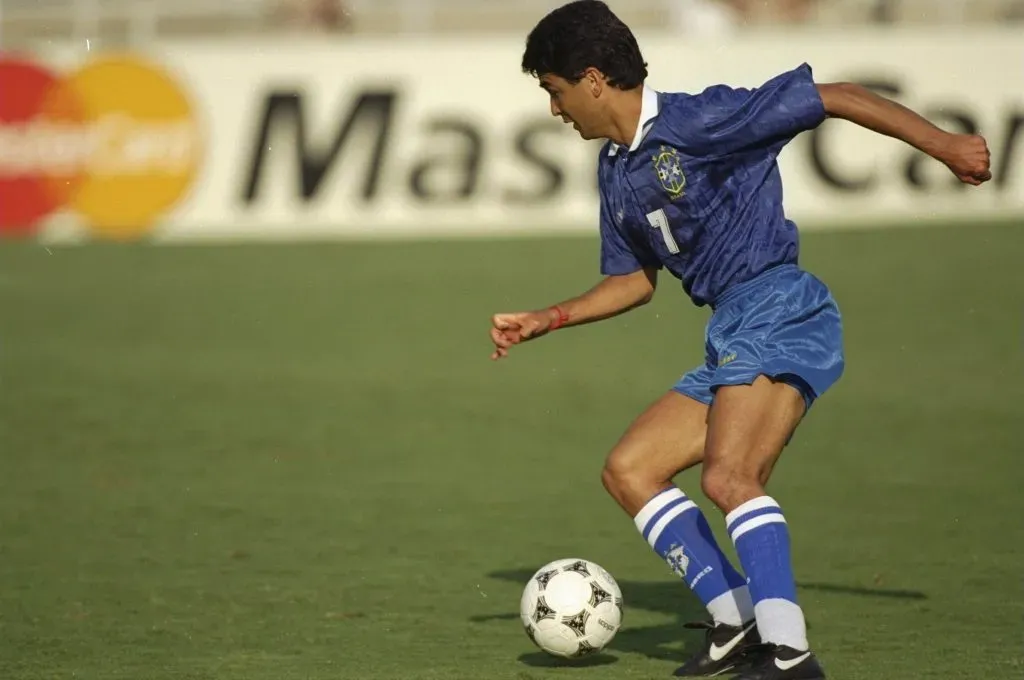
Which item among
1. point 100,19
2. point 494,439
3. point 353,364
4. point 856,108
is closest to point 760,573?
point 856,108

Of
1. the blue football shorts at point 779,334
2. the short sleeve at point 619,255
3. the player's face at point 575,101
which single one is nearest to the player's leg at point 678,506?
the blue football shorts at point 779,334

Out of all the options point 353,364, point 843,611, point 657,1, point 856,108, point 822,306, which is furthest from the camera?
point 657,1

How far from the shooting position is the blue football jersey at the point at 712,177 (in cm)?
534

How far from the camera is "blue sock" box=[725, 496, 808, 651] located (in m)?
5.17

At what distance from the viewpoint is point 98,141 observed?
18.5 metres

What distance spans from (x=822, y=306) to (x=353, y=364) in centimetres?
781

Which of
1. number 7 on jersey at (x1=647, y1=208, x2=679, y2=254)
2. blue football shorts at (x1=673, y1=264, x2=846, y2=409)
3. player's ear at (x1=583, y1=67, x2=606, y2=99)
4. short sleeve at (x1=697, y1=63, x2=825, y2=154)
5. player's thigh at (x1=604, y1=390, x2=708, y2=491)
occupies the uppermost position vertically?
player's ear at (x1=583, y1=67, x2=606, y2=99)

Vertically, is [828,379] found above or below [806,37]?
below

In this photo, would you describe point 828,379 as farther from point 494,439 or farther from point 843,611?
point 494,439

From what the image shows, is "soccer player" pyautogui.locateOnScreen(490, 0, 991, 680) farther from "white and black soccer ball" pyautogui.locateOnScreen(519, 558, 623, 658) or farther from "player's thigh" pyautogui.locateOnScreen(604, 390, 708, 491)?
"white and black soccer ball" pyautogui.locateOnScreen(519, 558, 623, 658)

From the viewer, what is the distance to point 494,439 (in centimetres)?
1052

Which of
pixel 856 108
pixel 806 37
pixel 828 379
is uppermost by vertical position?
pixel 806 37

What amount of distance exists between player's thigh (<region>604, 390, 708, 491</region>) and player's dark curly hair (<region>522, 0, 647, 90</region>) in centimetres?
108

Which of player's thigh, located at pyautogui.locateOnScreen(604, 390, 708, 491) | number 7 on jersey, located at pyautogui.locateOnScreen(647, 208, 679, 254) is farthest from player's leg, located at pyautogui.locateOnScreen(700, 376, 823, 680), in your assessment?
number 7 on jersey, located at pyautogui.locateOnScreen(647, 208, 679, 254)
